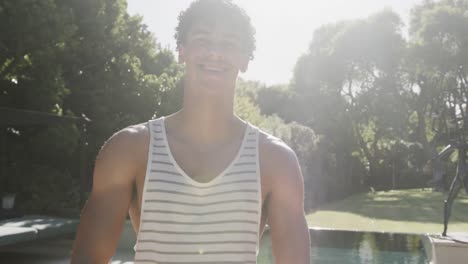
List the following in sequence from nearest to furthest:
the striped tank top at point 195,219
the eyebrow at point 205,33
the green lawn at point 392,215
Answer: the striped tank top at point 195,219 → the eyebrow at point 205,33 → the green lawn at point 392,215

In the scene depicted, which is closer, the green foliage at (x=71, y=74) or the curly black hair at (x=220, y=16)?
the curly black hair at (x=220, y=16)

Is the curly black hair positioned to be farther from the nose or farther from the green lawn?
the green lawn

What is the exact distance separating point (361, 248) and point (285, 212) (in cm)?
1559

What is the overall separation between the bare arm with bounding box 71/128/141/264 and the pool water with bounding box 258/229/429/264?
1204 centimetres

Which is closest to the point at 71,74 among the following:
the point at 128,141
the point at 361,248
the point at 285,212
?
the point at 361,248

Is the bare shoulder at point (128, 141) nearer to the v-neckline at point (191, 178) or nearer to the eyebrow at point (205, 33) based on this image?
the v-neckline at point (191, 178)

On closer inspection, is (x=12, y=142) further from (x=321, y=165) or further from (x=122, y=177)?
(x=321, y=165)

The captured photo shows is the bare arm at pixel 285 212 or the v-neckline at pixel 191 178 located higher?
the v-neckline at pixel 191 178

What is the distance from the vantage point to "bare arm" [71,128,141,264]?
5.16ft

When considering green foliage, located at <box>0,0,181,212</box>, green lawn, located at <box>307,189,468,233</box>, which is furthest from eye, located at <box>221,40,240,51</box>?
green lawn, located at <box>307,189,468,233</box>

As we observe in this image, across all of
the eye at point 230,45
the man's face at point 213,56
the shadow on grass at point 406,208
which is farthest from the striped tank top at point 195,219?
the shadow on grass at point 406,208

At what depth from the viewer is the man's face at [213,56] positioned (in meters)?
1.73

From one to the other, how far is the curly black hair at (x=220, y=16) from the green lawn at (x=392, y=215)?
1908 cm

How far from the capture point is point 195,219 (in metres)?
1.57
